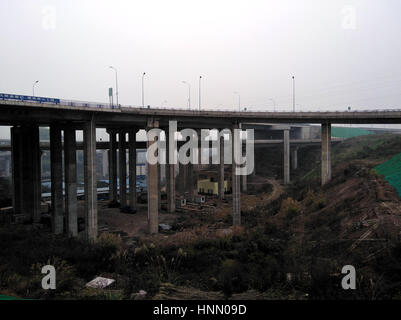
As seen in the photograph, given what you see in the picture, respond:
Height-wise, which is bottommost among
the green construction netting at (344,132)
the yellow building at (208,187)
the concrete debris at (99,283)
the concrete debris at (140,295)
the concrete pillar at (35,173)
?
the yellow building at (208,187)

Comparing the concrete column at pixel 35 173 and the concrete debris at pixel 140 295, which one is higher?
the concrete column at pixel 35 173

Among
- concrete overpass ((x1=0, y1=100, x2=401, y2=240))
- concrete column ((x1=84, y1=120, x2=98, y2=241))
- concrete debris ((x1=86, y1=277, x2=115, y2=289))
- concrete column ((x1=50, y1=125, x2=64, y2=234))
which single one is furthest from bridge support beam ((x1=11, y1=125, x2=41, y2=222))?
concrete debris ((x1=86, y1=277, x2=115, y2=289))

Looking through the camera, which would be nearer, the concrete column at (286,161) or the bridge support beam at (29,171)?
the bridge support beam at (29,171)

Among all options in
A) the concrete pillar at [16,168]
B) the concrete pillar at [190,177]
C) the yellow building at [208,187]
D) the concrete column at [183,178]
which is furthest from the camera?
the yellow building at [208,187]

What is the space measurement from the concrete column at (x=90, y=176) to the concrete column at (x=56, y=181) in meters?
4.78

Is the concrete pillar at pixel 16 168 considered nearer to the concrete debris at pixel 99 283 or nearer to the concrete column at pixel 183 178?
the concrete column at pixel 183 178

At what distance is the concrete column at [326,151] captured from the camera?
4305cm

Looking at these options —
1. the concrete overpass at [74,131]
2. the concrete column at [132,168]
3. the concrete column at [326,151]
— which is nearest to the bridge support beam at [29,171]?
the concrete overpass at [74,131]

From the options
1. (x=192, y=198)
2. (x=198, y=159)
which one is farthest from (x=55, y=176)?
(x=198, y=159)

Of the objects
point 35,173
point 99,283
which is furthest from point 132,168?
point 99,283
